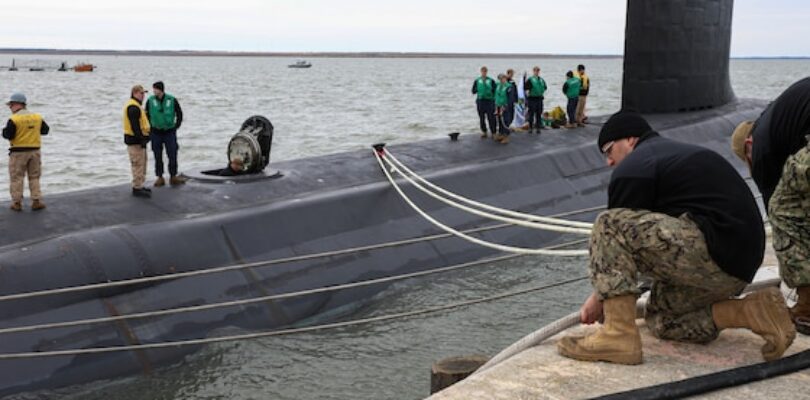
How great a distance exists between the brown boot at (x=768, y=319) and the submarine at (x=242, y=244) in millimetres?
3448

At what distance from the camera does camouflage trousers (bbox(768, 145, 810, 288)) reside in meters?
4.40

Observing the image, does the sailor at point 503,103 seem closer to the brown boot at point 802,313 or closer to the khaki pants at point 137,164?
the khaki pants at point 137,164

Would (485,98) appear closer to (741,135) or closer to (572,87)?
(572,87)

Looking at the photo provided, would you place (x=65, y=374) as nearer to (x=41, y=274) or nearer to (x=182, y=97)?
(x=41, y=274)

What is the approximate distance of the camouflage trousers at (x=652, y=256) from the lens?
4203 mm

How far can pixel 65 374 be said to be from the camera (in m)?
7.21

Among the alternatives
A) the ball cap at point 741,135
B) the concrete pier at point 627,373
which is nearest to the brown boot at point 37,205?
the concrete pier at point 627,373

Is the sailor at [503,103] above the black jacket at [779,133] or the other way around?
the other way around

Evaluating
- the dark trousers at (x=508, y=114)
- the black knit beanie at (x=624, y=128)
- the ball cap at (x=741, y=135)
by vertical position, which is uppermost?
the black knit beanie at (x=624, y=128)

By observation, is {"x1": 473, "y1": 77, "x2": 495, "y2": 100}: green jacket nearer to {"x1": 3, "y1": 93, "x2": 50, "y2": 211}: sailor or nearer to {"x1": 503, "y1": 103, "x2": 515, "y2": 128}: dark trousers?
{"x1": 503, "y1": 103, "x2": 515, "y2": 128}: dark trousers

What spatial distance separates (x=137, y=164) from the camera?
10.1 meters

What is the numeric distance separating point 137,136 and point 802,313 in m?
7.67

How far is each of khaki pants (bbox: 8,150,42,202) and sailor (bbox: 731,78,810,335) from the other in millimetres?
7167

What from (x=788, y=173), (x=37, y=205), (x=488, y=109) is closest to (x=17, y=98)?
(x=37, y=205)
